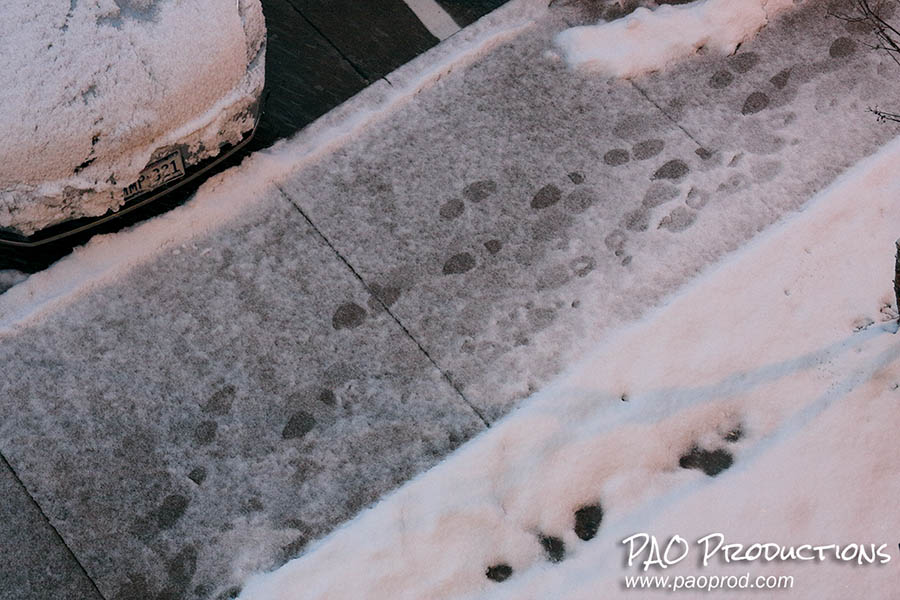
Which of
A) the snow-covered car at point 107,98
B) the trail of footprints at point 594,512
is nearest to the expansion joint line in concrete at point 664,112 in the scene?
the trail of footprints at point 594,512

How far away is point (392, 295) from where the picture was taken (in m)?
3.81

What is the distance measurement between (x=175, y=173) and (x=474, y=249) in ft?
3.83

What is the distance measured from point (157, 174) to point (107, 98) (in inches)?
14.8

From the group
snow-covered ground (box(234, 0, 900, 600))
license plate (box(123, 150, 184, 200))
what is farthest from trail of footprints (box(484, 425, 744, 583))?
license plate (box(123, 150, 184, 200))

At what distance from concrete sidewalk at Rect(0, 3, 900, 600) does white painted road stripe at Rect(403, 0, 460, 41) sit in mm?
249

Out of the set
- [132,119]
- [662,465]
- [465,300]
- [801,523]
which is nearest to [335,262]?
[465,300]

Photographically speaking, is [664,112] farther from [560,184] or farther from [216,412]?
[216,412]

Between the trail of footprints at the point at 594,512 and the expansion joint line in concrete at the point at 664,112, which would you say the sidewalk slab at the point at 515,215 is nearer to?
the expansion joint line in concrete at the point at 664,112

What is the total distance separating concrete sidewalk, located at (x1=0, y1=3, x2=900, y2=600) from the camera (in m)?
3.42

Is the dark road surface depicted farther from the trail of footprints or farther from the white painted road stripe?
the trail of footprints

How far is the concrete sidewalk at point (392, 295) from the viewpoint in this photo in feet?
11.2

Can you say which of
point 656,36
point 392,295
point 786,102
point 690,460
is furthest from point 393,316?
point 786,102

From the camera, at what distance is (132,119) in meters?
3.50

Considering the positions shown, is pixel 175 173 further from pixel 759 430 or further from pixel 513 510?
pixel 759 430
